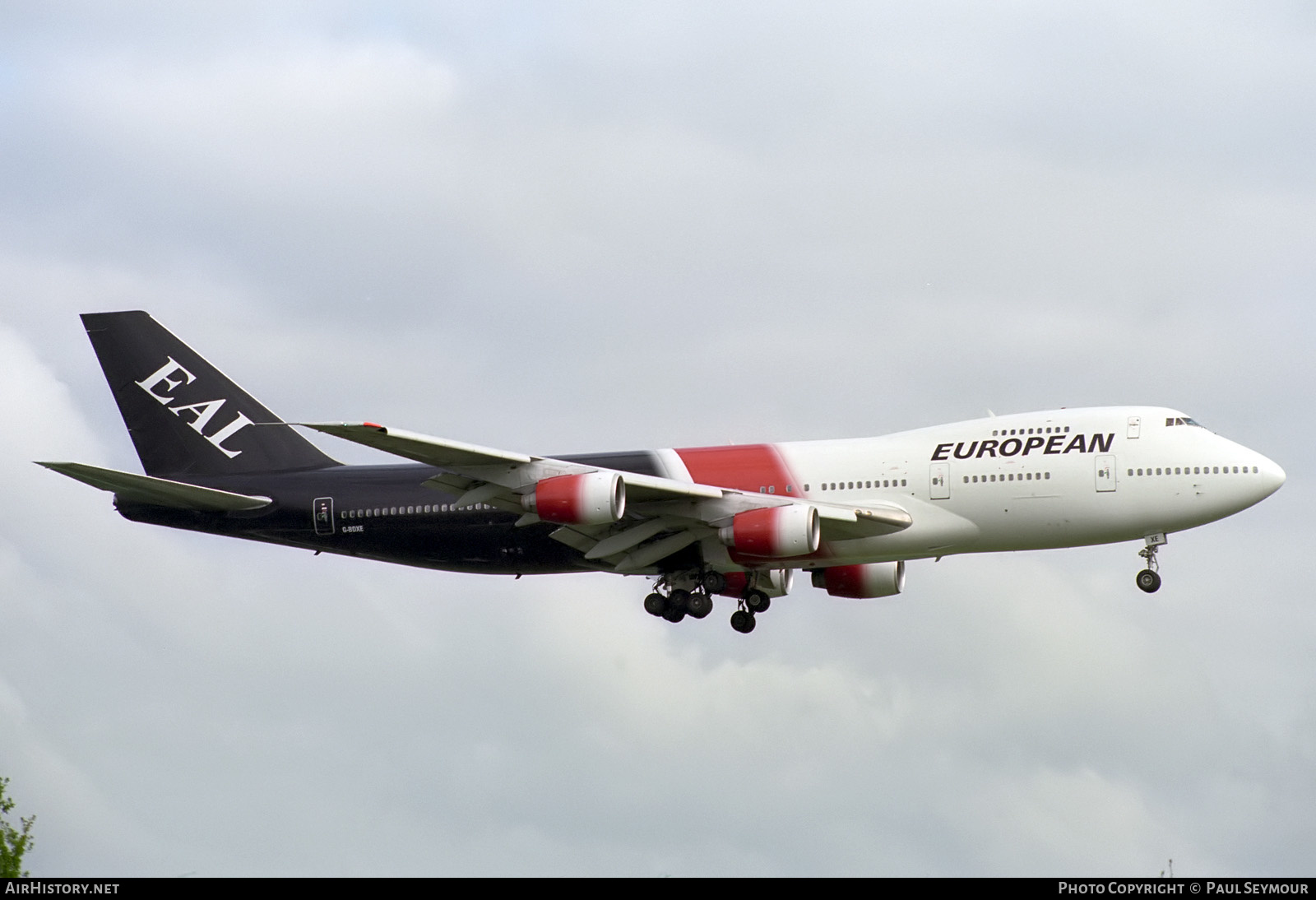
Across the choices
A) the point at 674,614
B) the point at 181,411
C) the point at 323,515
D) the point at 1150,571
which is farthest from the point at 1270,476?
the point at 181,411

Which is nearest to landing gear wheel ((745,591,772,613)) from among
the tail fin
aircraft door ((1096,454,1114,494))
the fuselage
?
the fuselage

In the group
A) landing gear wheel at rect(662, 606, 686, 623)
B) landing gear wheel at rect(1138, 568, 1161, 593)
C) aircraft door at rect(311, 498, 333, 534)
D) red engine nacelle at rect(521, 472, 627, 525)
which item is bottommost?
landing gear wheel at rect(662, 606, 686, 623)

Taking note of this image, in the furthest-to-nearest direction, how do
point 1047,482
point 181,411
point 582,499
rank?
1. point 181,411
2. point 1047,482
3. point 582,499

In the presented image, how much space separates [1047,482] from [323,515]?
21.8 m

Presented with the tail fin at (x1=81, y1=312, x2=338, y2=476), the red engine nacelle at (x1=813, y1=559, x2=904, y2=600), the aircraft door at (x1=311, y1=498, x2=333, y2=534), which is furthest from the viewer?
the tail fin at (x1=81, y1=312, x2=338, y2=476)

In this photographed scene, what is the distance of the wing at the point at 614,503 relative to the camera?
47.9 meters

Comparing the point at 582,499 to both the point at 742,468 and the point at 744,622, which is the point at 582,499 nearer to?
the point at 742,468

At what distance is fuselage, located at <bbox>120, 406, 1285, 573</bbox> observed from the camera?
4841 centimetres

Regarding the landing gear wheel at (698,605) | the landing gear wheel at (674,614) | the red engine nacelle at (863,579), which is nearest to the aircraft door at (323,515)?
the landing gear wheel at (674,614)

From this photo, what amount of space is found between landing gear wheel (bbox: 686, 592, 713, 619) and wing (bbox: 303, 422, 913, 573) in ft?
5.59

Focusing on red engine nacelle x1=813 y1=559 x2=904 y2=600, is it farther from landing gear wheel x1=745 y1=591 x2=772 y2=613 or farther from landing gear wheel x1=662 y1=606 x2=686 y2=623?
landing gear wheel x1=662 y1=606 x2=686 y2=623

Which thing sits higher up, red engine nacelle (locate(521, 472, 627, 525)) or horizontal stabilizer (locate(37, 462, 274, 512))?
horizontal stabilizer (locate(37, 462, 274, 512))

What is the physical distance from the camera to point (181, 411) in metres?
59.0
